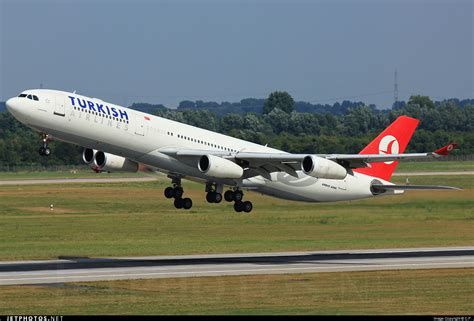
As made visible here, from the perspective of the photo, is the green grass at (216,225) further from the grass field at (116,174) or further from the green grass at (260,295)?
the grass field at (116,174)

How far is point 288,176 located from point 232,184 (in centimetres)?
449

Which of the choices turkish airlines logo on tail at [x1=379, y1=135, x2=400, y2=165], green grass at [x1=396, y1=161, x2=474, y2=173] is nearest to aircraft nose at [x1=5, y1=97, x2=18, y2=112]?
turkish airlines logo on tail at [x1=379, y1=135, x2=400, y2=165]

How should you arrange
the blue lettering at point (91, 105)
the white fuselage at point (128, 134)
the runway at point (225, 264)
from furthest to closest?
1. the blue lettering at point (91, 105)
2. the runway at point (225, 264)
3. the white fuselage at point (128, 134)

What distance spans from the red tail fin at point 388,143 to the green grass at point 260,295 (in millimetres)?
16037

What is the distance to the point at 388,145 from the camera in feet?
234

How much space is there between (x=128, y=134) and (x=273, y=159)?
344 inches

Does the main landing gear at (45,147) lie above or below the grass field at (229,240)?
above

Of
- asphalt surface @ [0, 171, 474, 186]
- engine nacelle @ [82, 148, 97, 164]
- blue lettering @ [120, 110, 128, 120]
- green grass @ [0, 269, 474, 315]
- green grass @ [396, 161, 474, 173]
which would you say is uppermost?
green grass @ [396, 161, 474, 173]

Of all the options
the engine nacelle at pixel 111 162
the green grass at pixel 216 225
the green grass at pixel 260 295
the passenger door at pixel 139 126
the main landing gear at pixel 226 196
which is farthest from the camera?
the green grass at pixel 216 225

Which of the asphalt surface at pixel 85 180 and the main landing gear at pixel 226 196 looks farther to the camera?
the asphalt surface at pixel 85 180

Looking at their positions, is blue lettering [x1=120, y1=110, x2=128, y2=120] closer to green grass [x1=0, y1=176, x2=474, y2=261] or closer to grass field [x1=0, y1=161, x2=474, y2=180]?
green grass [x1=0, y1=176, x2=474, y2=261]

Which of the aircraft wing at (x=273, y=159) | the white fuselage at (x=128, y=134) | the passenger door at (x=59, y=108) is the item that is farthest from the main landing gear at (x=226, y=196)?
the passenger door at (x=59, y=108)

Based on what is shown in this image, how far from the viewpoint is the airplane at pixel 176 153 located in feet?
181

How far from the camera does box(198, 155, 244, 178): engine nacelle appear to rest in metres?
58.9
